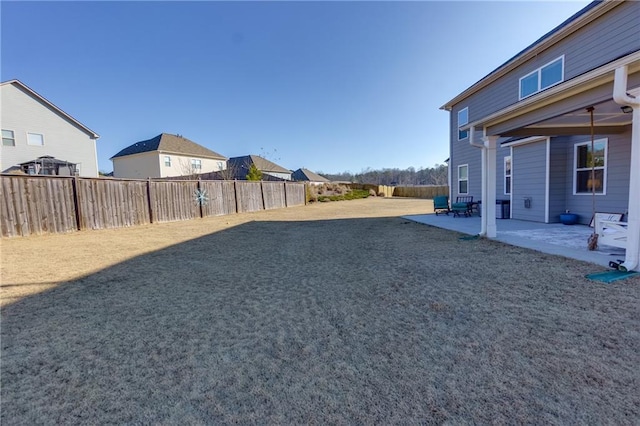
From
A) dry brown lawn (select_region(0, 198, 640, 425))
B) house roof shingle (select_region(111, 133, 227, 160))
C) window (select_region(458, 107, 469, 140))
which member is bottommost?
dry brown lawn (select_region(0, 198, 640, 425))

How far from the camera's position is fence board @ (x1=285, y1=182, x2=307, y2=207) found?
71.8 feet

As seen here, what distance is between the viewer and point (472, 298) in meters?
3.56

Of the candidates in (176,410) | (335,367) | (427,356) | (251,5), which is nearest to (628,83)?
(427,356)

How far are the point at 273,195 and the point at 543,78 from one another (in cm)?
1548

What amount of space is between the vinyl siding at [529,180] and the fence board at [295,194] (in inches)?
580

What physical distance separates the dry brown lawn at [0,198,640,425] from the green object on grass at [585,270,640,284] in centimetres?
17

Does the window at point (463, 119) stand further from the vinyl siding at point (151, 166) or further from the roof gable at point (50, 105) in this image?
the vinyl siding at point (151, 166)

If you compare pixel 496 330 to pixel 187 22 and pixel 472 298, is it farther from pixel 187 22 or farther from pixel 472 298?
pixel 187 22

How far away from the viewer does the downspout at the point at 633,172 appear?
3.81m

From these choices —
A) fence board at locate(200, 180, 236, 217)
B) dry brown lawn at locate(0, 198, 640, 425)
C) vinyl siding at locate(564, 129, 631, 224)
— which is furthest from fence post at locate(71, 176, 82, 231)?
vinyl siding at locate(564, 129, 631, 224)

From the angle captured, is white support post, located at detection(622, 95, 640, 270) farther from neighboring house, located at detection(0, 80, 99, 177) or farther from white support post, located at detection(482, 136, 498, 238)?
neighboring house, located at detection(0, 80, 99, 177)

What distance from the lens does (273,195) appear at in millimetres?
20078

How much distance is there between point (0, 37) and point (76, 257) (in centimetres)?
1047

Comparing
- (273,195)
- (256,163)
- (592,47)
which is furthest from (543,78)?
(256,163)
